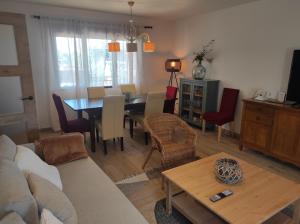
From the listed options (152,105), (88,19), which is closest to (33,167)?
(152,105)

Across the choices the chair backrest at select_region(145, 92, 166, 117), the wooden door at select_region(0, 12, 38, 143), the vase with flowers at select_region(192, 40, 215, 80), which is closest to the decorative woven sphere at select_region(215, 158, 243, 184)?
the chair backrest at select_region(145, 92, 166, 117)

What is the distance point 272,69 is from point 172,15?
2.56 metres

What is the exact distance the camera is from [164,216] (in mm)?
2041

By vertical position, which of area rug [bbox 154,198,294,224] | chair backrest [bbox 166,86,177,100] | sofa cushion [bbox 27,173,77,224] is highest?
chair backrest [bbox 166,86,177,100]

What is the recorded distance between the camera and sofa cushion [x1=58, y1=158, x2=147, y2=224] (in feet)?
4.59

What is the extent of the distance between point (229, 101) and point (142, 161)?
2.14 m

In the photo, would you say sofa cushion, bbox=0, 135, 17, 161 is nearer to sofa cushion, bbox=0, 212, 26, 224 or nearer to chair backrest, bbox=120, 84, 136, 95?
sofa cushion, bbox=0, 212, 26, 224

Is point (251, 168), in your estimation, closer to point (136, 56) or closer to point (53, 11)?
point (136, 56)

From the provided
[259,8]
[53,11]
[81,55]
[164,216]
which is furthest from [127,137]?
[259,8]

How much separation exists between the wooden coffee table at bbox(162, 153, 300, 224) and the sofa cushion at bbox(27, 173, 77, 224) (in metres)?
0.94

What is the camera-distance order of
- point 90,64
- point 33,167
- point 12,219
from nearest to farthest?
point 12,219 < point 33,167 < point 90,64

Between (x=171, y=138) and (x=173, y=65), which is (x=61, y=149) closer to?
(x=171, y=138)

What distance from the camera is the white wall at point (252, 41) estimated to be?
329cm

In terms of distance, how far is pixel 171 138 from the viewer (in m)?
3.03
